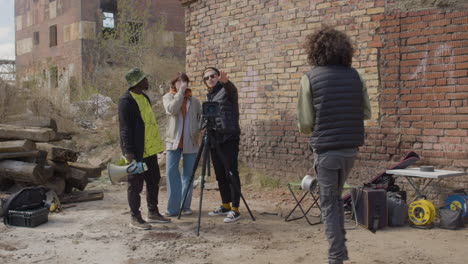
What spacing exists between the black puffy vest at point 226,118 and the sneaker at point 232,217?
967 mm

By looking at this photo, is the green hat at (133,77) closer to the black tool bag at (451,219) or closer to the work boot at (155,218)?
the work boot at (155,218)

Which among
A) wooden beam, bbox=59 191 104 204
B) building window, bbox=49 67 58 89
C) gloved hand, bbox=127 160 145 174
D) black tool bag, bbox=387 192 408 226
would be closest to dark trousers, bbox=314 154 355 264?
black tool bag, bbox=387 192 408 226

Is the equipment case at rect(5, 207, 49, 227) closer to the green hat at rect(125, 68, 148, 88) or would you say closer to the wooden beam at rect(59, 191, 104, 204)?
the wooden beam at rect(59, 191, 104, 204)

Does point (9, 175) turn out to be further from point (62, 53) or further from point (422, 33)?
point (62, 53)

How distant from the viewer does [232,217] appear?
611cm

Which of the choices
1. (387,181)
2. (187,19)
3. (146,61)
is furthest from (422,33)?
(146,61)

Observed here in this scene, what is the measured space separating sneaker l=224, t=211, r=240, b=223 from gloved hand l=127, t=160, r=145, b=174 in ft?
4.30

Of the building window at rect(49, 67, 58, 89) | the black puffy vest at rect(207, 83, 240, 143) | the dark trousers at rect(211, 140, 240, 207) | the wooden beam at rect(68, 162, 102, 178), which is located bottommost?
the wooden beam at rect(68, 162, 102, 178)

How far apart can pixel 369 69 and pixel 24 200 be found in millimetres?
5116

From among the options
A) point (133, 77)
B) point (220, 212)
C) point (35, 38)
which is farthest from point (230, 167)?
point (35, 38)

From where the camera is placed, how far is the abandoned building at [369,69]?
244 inches

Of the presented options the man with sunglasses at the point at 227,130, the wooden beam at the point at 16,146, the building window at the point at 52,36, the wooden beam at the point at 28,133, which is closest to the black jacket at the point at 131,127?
the man with sunglasses at the point at 227,130

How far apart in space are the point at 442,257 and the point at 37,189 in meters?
5.01

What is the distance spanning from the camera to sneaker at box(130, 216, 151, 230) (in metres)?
5.73
